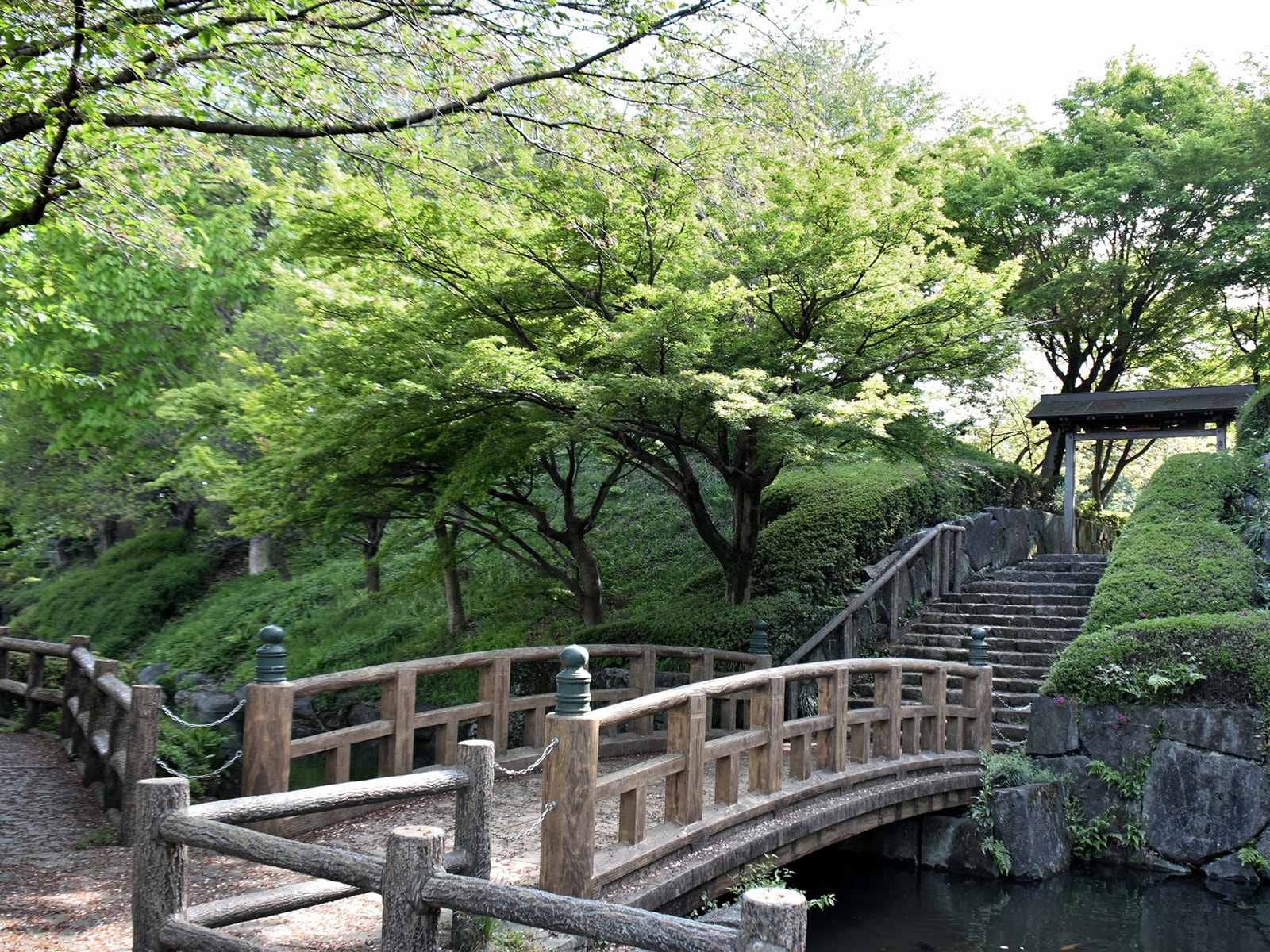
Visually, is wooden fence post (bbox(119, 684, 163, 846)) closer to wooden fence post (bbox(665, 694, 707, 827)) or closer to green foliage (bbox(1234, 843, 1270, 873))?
wooden fence post (bbox(665, 694, 707, 827))

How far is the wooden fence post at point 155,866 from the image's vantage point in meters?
3.74

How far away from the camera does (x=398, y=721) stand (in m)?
6.57

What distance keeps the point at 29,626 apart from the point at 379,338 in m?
18.6

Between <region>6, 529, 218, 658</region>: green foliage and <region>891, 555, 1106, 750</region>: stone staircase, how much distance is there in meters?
15.9

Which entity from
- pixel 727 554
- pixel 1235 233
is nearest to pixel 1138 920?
pixel 727 554

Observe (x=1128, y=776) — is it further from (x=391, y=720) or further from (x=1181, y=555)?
(x=391, y=720)

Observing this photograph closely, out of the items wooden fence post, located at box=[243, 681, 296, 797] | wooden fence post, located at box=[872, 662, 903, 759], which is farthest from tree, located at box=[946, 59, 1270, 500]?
wooden fence post, located at box=[243, 681, 296, 797]

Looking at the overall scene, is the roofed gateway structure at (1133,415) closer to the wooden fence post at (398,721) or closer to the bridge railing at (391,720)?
the bridge railing at (391,720)

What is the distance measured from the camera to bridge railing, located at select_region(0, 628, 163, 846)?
573cm

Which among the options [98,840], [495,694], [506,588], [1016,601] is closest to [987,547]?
[1016,601]

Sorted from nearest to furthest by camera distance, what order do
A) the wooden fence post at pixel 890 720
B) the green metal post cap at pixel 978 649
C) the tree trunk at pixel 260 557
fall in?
the wooden fence post at pixel 890 720 → the green metal post cap at pixel 978 649 → the tree trunk at pixel 260 557

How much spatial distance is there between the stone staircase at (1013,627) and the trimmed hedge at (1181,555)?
1216mm

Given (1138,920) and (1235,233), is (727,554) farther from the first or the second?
(1235,233)

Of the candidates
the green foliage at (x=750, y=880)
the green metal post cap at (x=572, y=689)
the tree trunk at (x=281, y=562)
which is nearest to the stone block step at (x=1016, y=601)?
the green foliage at (x=750, y=880)
